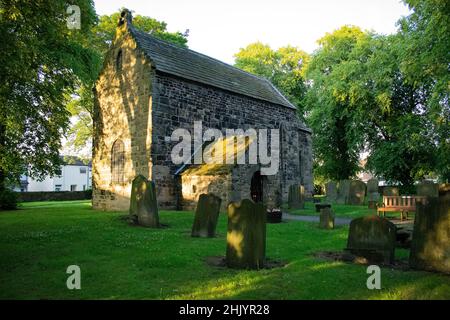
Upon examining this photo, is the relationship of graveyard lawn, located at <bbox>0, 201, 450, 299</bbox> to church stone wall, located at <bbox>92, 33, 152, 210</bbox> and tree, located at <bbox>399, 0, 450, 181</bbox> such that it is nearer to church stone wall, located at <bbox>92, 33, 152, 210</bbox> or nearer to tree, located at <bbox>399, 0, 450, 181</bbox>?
church stone wall, located at <bbox>92, 33, 152, 210</bbox>

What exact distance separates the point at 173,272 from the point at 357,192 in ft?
59.4

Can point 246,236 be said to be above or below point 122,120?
below

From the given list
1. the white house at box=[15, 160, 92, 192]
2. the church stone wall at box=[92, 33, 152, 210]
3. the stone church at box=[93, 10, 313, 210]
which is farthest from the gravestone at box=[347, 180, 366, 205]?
the white house at box=[15, 160, 92, 192]

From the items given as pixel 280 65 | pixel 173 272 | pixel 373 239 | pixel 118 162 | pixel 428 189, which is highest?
pixel 280 65

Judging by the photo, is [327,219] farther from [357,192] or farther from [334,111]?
[334,111]

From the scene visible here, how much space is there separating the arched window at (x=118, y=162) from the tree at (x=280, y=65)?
90.7 ft

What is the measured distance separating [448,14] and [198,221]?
1336cm

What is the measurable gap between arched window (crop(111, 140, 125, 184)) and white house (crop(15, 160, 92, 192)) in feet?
136

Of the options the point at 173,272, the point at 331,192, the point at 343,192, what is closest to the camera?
the point at 173,272

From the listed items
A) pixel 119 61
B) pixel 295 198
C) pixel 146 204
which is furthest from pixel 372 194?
pixel 119 61

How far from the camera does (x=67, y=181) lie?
59.4 m

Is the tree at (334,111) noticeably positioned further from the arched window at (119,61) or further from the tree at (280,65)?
the arched window at (119,61)

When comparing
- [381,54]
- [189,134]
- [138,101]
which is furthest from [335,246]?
[381,54]

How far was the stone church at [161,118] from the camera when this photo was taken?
55.9 ft
